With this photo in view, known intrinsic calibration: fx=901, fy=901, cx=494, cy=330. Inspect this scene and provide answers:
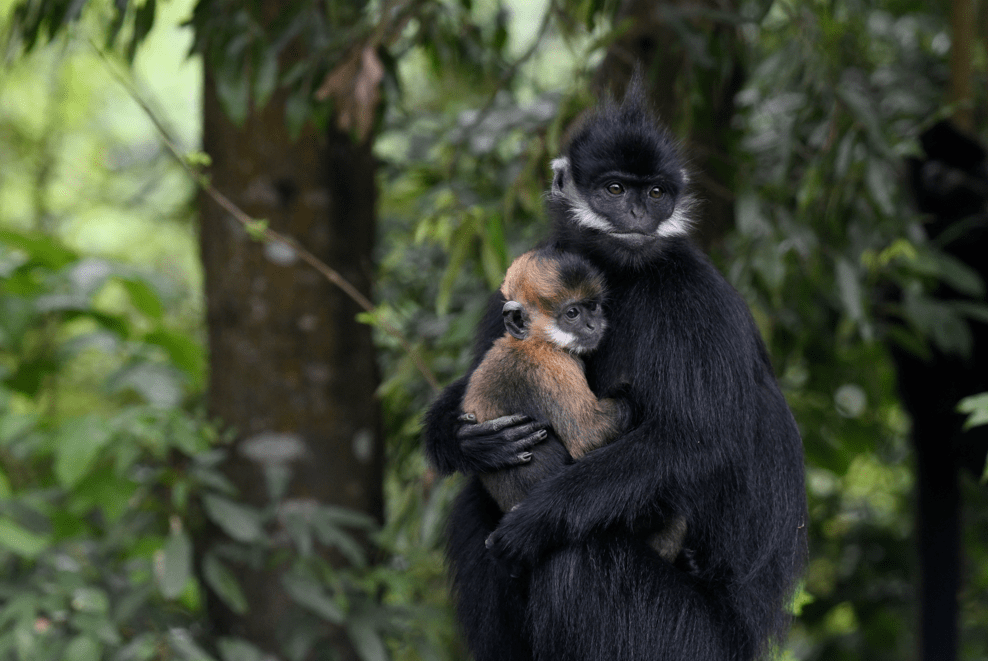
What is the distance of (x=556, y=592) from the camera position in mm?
1669

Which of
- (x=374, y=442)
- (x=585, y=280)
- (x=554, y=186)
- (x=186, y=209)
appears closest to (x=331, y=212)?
(x=374, y=442)

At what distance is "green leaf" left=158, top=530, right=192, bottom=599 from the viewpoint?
2.59m

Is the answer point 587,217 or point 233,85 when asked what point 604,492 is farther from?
point 233,85

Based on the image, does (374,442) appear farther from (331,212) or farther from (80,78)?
(80,78)

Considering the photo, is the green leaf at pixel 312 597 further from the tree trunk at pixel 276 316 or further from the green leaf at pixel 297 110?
the green leaf at pixel 297 110

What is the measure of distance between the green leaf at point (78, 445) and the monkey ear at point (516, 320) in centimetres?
148

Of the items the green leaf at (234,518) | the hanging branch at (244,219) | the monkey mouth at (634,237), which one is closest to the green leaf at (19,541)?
the green leaf at (234,518)

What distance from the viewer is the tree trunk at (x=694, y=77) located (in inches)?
113

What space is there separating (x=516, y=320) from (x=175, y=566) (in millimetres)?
1478

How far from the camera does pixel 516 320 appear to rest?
182 centimetres

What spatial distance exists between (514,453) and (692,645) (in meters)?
0.51

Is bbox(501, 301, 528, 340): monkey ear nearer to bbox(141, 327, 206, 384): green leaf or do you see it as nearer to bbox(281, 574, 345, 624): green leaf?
bbox(281, 574, 345, 624): green leaf

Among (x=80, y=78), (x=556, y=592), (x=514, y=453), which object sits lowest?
(x=556, y=592)

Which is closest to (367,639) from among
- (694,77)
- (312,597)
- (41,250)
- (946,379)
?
(312,597)
